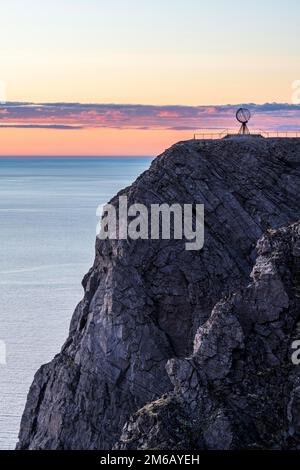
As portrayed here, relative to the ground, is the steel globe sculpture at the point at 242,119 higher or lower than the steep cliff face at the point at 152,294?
higher

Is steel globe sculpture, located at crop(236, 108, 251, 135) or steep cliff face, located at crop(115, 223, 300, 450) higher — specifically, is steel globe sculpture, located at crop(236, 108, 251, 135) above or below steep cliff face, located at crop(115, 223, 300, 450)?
above

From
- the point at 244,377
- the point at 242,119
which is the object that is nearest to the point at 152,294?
the point at 242,119

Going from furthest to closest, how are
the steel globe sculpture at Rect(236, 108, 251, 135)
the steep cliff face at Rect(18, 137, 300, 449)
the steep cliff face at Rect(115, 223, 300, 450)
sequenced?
1. the steel globe sculpture at Rect(236, 108, 251, 135)
2. the steep cliff face at Rect(18, 137, 300, 449)
3. the steep cliff face at Rect(115, 223, 300, 450)

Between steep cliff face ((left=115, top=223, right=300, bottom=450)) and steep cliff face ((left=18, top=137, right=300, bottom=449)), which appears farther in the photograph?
steep cliff face ((left=18, top=137, right=300, bottom=449))

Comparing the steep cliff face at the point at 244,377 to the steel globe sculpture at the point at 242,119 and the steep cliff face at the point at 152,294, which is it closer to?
the steep cliff face at the point at 152,294

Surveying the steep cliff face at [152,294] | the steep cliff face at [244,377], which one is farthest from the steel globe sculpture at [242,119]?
the steep cliff face at [244,377]

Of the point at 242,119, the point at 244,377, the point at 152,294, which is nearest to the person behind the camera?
the point at 244,377

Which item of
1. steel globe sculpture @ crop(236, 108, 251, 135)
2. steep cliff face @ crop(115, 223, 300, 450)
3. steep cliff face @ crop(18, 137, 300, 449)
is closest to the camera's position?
steep cliff face @ crop(115, 223, 300, 450)

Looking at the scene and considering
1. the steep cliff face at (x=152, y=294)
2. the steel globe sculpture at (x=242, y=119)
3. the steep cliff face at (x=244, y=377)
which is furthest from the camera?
the steel globe sculpture at (x=242, y=119)

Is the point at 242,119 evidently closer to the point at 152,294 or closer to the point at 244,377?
the point at 152,294

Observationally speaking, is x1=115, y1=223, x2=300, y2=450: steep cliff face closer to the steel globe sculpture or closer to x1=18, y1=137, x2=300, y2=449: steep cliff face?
x1=18, y1=137, x2=300, y2=449: steep cliff face

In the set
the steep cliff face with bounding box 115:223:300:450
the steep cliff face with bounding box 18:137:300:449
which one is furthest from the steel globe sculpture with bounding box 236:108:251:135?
the steep cliff face with bounding box 115:223:300:450

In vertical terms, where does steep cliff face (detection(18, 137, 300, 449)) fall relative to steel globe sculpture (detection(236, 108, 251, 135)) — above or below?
below

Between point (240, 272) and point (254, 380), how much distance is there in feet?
77.6
